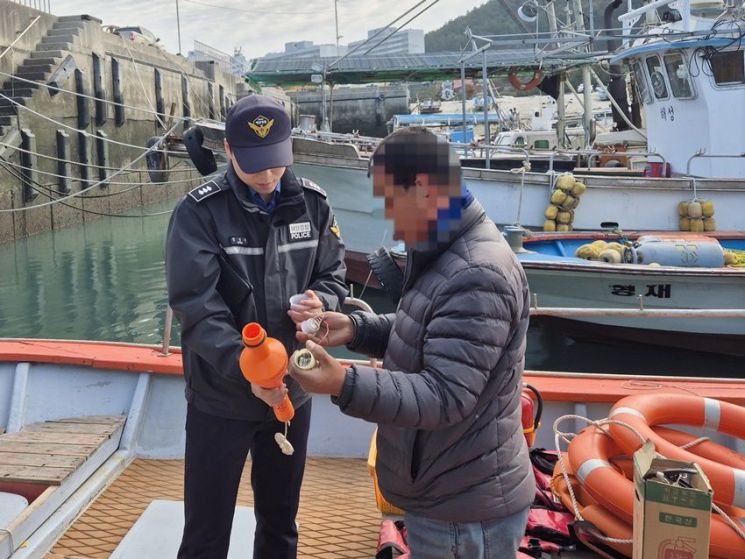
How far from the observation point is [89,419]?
3.65 metres

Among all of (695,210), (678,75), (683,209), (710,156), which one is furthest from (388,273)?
(678,75)

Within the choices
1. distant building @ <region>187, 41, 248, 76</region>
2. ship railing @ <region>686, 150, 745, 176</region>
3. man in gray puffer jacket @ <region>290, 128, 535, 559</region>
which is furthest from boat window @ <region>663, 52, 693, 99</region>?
distant building @ <region>187, 41, 248, 76</region>

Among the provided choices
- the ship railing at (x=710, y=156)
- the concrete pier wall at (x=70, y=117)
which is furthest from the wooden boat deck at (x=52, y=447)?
the concrete pier wall at (x=70, y=117)

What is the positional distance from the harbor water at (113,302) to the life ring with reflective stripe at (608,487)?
5657 millimetres

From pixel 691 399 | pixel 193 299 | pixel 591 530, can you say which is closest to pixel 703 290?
pixel 691 399

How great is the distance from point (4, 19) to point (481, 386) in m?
19.4

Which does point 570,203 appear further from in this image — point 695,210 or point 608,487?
point 608,487

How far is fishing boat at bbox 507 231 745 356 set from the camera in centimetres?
762

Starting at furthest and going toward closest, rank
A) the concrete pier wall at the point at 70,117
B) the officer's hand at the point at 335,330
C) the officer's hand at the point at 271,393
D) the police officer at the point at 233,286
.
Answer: the concrete pier wall at the point at 70,117 → the police officer at the point at 233,286 → the officer's hand at the point at 335,330 → the officer's hand at the point at 271,393

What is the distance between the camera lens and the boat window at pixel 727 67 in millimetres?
10008

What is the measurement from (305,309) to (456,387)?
639 millimetres

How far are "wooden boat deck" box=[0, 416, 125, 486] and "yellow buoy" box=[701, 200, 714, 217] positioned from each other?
26.8ft

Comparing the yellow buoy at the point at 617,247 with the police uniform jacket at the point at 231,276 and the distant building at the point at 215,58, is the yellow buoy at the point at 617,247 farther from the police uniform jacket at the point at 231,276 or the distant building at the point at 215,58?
the distant building at the point at 215,58

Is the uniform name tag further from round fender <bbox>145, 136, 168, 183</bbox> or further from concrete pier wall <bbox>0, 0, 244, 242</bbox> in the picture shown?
concrete pier wall <bbox>0, 0, 244, 242</bbox>
